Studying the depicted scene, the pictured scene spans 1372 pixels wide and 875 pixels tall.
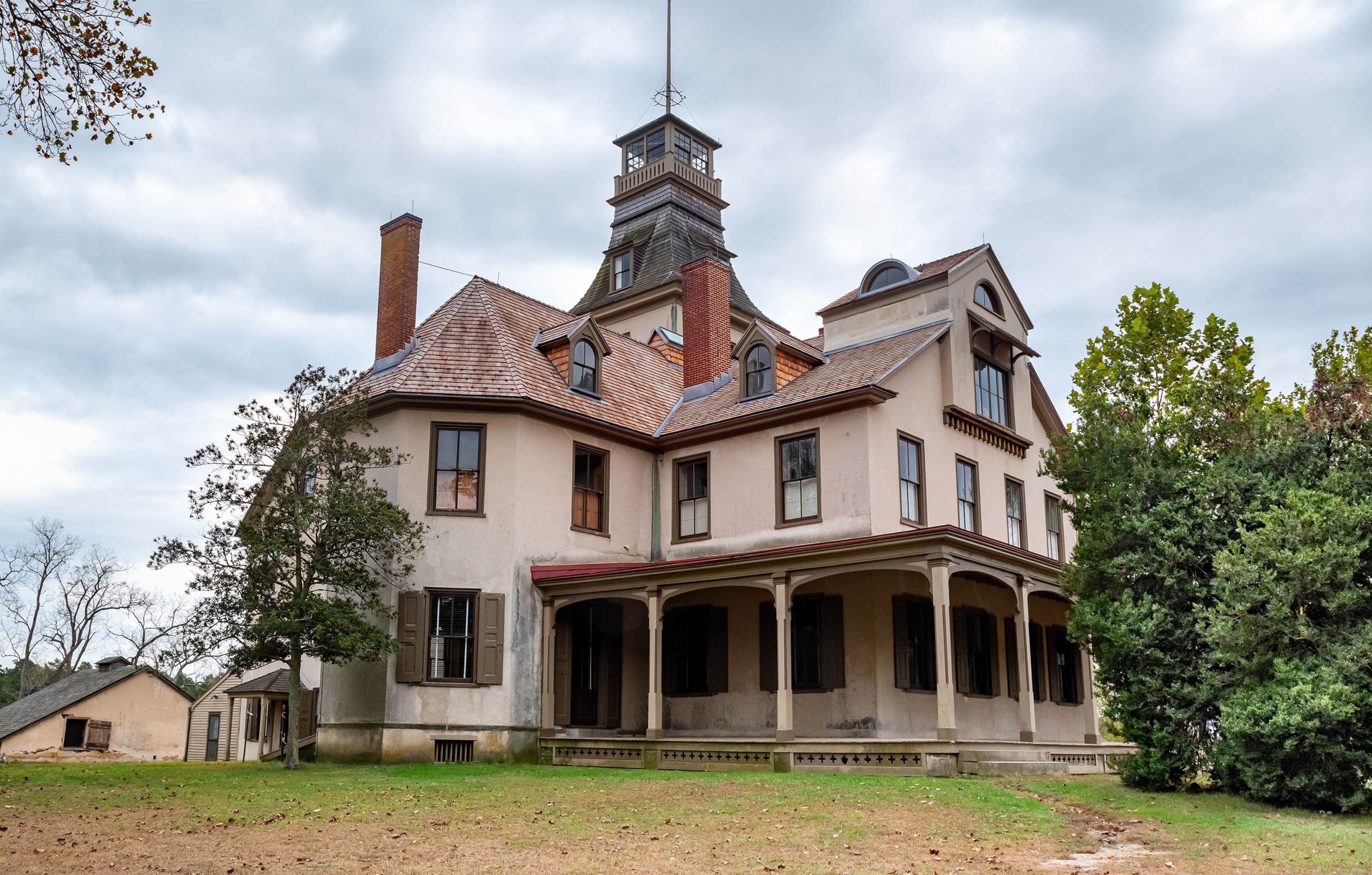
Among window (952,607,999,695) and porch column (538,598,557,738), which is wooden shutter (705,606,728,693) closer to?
porch column (538,598,557,738)

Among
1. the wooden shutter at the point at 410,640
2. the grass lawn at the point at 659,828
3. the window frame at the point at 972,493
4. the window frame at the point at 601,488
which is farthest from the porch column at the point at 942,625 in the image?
the wooden shutter at the point at 410,640

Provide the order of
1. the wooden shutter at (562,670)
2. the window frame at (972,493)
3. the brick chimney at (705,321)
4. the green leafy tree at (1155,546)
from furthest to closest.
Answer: the brick chimney at (705,321)
the window frame at (972,493)
the wooden shutter at (562,670)
the green leafy tree at (1155,546)

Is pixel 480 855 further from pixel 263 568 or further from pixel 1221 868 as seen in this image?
pixel 263 568

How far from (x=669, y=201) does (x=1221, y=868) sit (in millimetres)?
30742

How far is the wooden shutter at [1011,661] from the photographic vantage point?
73.4 ft

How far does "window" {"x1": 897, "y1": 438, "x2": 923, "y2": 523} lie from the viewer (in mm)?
21234

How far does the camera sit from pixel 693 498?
23297mm

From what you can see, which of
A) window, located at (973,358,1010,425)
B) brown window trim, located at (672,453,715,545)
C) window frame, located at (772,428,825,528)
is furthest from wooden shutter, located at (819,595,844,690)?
window, located at (973,358,1010,425)

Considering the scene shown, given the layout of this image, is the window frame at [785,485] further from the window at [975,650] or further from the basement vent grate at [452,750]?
the basement vent grate at [452,750]

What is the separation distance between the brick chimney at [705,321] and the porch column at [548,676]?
260 inches

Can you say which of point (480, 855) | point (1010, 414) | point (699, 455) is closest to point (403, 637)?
point (699, 455)

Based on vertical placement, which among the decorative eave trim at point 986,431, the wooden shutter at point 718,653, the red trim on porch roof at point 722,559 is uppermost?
the decorative eave trim at point 986,431

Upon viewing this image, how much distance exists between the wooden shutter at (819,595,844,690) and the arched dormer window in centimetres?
748

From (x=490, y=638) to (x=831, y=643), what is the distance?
19.3 ft
